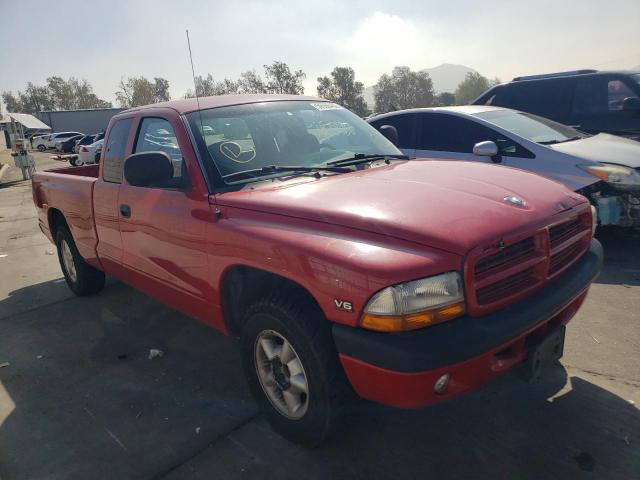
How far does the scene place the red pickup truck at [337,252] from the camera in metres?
2.02

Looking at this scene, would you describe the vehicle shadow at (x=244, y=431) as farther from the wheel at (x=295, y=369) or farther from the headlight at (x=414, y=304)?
the headlight at (x=414, y=304)

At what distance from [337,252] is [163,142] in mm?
1950

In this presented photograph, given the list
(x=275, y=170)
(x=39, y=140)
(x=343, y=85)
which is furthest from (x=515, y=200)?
(x=343, y=85)

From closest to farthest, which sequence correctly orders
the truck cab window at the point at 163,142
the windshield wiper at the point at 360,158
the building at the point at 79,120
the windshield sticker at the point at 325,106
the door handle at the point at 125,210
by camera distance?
the truck cab window at the point at 163,142 → the windshield wiper at the point at 360,158 → the door handle at the point at 125,210 → the windshield sticker at the point at 325,106 → the building at the point at 79,120

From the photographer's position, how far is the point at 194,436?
2783 millimetres

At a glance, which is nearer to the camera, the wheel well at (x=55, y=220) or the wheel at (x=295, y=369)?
the wheel at (x=295, y=369)

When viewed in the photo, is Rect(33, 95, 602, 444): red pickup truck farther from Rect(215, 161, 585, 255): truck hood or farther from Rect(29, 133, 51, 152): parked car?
Rect(29, 133, 51, 152): parked car

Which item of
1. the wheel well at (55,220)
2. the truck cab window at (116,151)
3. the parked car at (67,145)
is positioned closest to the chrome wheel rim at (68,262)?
the wheel well at (55,220)

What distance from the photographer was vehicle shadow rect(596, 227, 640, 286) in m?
4.61

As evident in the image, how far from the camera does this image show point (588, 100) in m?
7.18

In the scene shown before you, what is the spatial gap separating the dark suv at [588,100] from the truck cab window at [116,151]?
615 centimetres

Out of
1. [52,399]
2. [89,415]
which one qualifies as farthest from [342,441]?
[52,399]

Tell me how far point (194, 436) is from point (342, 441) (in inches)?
33.6

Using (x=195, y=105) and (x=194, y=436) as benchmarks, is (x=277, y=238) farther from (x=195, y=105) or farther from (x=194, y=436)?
(x=195, y=105)
